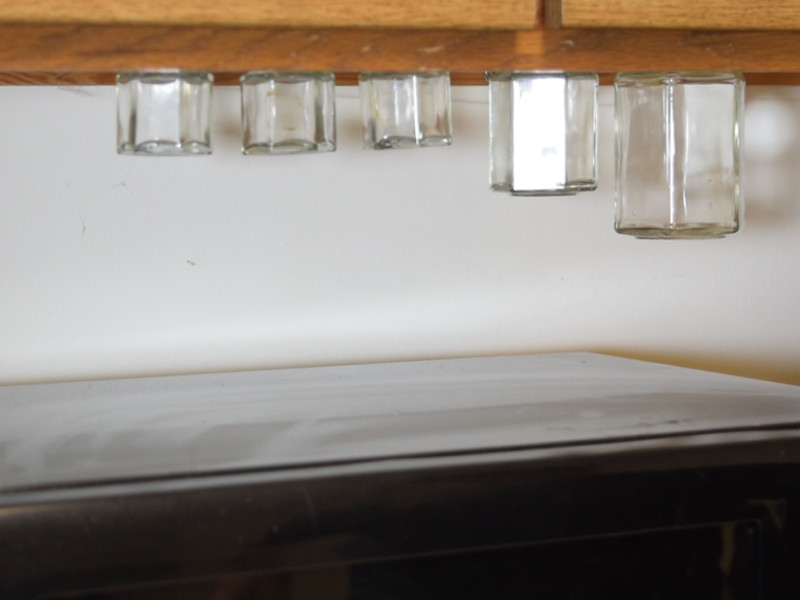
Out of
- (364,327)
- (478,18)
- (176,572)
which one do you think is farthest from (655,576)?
(364,327)

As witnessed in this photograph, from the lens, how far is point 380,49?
30.1 inches

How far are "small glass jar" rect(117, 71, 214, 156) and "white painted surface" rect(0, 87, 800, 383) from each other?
27cm

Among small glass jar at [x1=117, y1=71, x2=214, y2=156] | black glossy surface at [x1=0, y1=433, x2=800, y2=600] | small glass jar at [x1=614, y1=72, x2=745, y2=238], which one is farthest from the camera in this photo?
small glass jar at [x1=614, y1=72, x2=745, y2=238]

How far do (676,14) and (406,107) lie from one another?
0.83ft

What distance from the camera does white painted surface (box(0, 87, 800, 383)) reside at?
3.63 feet

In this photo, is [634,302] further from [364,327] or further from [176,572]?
[176,572]

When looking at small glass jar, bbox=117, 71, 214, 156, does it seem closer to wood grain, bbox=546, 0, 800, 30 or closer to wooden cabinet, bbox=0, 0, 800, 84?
wooden cabinet, bbox=0, 0, 800, 84

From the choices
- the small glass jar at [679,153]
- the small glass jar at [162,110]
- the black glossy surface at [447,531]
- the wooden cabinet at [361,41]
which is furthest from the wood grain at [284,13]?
the black glossy surface at [447,531]

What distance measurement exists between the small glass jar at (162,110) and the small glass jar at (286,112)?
0.13 feet

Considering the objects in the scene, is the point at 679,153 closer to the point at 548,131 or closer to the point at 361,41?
the point at 548,131

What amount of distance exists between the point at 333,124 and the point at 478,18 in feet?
0.67

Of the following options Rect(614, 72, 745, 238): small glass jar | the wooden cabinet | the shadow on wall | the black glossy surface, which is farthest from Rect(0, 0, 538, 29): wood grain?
the shadow on wall

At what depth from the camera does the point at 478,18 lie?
749mm

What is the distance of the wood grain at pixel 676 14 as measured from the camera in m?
0.76
